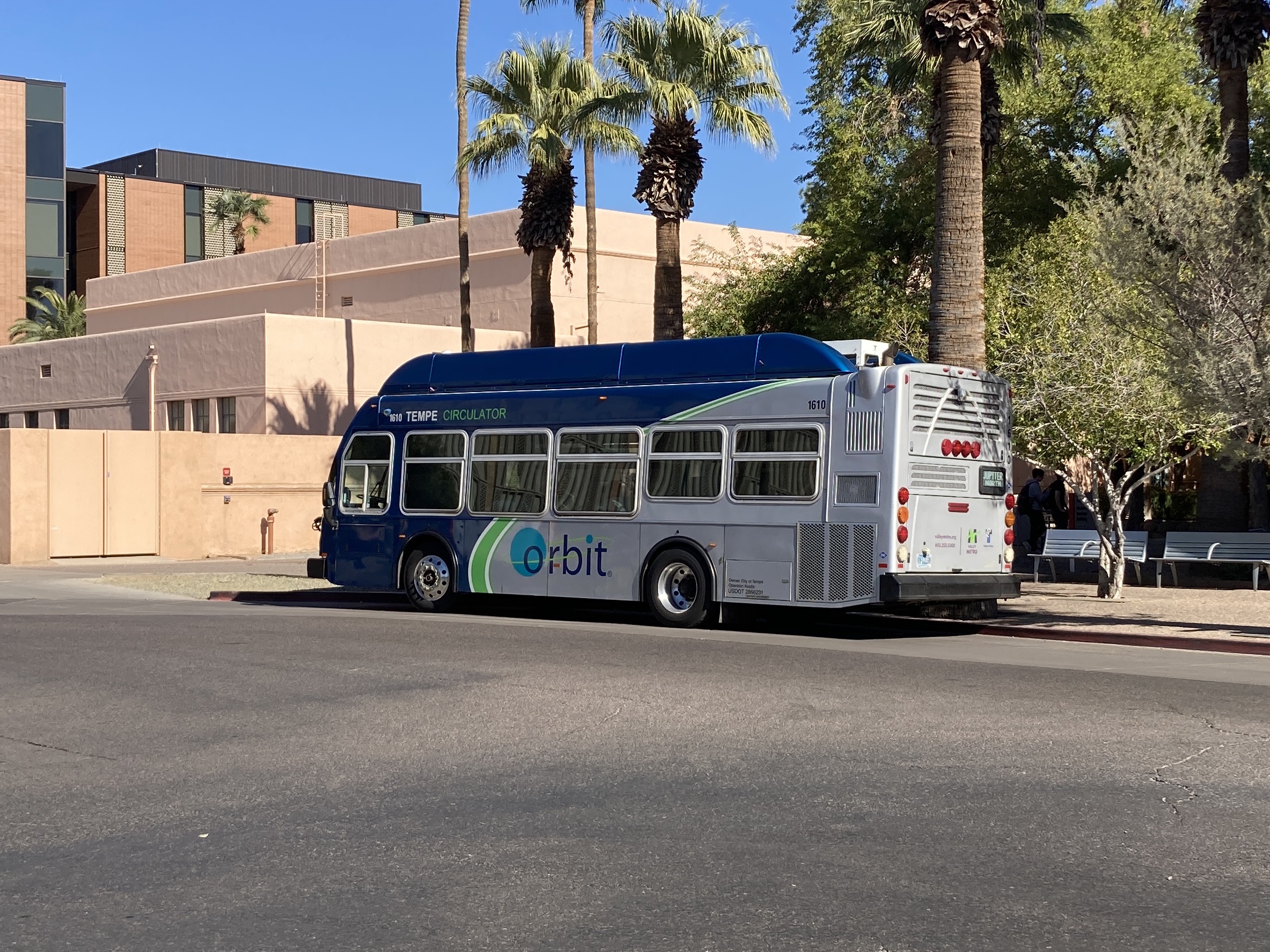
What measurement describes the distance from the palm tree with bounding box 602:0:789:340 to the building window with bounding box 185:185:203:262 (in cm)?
5651

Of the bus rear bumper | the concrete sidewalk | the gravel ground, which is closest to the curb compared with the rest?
the concrete sidewalk

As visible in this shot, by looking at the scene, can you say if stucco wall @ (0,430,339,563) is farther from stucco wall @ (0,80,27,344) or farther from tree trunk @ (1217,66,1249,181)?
stucco wall @ (0,80,27,344)

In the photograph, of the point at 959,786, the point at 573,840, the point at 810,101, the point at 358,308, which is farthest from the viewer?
the point at 358,308

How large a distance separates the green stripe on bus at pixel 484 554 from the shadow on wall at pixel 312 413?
1979 cm

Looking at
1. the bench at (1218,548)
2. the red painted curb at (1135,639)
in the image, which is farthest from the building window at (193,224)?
the red painted curb at (1135,639)

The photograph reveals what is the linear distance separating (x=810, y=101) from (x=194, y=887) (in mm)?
39756

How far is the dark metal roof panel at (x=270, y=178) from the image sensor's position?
87.4 metres

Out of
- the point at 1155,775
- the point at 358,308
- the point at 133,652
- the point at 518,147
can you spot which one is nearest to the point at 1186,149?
the point at 1155,775

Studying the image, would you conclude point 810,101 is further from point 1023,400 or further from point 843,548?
point 843,548

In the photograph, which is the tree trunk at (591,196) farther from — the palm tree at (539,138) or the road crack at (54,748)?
the road crack at (54,748)

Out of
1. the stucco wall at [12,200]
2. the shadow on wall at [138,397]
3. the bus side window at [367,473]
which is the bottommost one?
the bus side window at [367,473]

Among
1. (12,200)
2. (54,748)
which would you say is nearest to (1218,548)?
(54,748)

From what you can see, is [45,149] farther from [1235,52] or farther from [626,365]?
[626,365]

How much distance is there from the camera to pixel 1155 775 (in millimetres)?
8367
